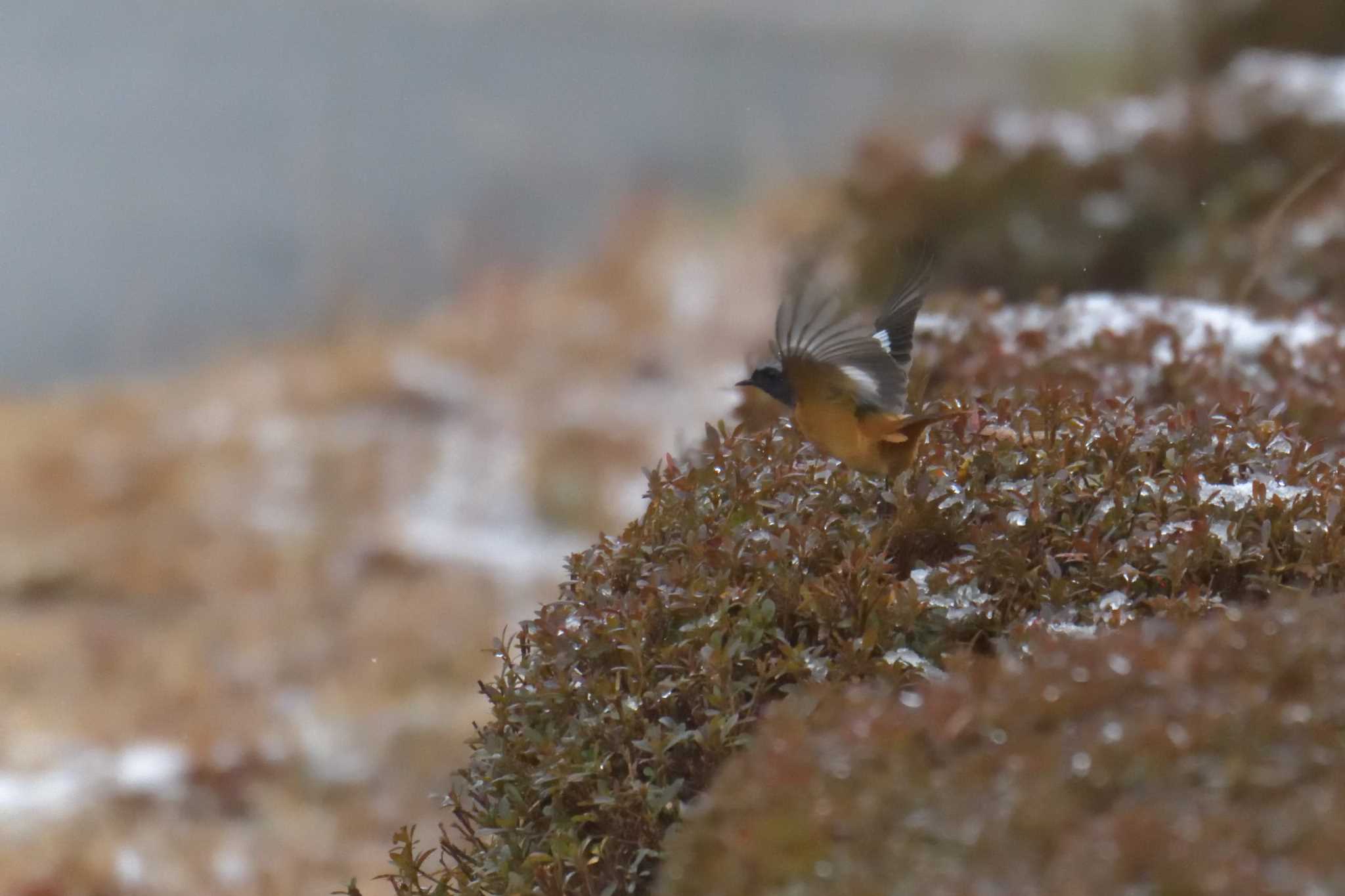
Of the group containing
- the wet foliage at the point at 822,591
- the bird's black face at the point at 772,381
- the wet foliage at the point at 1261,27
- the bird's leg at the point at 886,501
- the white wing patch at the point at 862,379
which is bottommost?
the wet foliage at the point at 822,591

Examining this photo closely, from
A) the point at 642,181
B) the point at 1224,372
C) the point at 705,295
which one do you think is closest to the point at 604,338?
the point at 705,295

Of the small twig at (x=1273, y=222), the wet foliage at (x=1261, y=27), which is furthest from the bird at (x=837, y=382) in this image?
the wet foliage at (x=1261, y=27)

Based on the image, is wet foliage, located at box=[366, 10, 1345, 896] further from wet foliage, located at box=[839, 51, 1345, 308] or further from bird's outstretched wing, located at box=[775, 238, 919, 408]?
wet foliage, located at box=[839, 51, 1345, 308]

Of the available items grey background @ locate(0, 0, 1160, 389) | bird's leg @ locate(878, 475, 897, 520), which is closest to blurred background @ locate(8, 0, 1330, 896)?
grey background @ locate(0, 0, 1160, 389)

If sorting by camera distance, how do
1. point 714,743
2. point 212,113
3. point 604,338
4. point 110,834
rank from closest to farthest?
point 714,743 → point 110,834 → point 604,338 → point 212,113

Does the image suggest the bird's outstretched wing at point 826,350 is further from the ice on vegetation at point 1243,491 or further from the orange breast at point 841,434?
the ice on vegetation at point 1243,491

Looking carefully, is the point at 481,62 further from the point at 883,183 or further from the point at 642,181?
the point at 883,183

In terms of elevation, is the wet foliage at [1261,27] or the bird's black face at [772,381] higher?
the wet foliage at [1261,27]

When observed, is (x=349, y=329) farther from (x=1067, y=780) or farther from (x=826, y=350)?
(x=1067, y=780)
